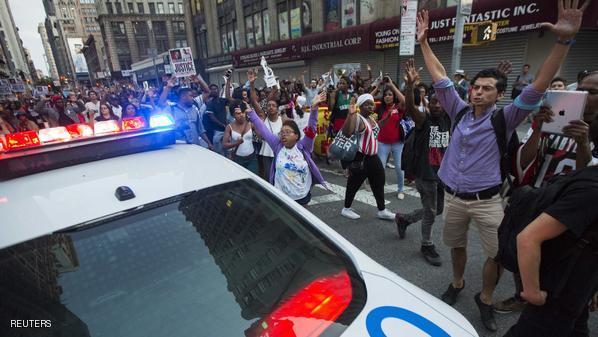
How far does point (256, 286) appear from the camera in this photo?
55.8 inches

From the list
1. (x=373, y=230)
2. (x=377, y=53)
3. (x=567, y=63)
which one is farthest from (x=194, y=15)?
(x=373, y=230)

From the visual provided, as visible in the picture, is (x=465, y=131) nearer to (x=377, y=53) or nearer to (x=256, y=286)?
(x=256, y=286)

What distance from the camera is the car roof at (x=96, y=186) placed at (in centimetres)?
139

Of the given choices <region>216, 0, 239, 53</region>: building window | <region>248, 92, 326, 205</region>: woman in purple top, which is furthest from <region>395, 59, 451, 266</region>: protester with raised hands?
<region>216, 0, 239, 53</region>: building window

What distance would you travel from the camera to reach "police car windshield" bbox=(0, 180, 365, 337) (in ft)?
3.99

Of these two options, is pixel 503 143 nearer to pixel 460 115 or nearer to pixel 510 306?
pixel 460 115

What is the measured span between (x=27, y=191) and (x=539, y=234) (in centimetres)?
240


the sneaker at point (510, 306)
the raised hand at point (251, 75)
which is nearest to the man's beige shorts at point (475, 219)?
the sneaker at point (510, 306)

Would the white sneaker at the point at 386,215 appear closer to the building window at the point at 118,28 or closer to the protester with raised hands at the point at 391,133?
the protester with raised hands at the point at 391,133

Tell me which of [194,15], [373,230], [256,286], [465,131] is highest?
[194,15]

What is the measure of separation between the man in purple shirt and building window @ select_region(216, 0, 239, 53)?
33553 mm

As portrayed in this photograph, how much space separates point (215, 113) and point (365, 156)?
12.2ft

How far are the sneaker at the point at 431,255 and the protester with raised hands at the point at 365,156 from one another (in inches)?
41.0

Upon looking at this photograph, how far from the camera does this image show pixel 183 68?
880 cm
